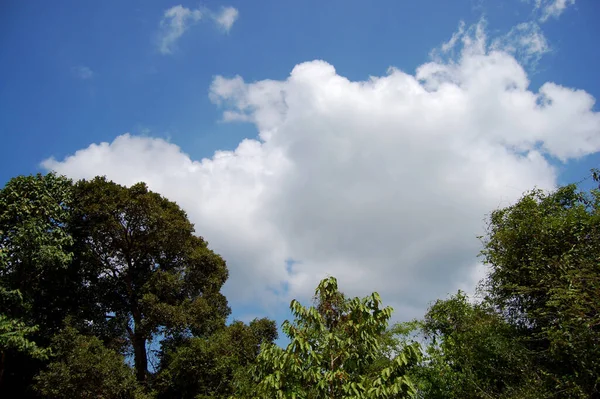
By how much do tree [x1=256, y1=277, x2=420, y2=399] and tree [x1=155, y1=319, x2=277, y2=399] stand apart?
10926mm

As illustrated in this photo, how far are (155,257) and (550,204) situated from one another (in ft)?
61.4

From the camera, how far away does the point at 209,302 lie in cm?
2294

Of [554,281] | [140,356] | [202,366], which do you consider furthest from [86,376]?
[554,281]

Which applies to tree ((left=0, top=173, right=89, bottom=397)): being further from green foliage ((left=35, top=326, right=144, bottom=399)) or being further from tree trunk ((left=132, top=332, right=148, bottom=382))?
tree trunk ((left=132, top=332, right=148, bottom=382))

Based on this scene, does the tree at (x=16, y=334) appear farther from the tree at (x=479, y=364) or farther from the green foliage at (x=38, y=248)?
the tree at (x=479, y=364)

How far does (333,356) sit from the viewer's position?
898 cm

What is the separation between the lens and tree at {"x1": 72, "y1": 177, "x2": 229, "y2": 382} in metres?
21.5

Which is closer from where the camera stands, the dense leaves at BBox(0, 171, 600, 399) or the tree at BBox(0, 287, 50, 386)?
the dense leaves at BBox(0, 171, 600, 399)

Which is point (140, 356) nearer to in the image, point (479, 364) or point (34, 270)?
point (34, 270)

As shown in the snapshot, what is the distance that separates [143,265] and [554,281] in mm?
18664

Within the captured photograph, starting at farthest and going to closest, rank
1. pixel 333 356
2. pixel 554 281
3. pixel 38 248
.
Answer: pixel 38 248 → pixel 554 281 → pixel 333 356

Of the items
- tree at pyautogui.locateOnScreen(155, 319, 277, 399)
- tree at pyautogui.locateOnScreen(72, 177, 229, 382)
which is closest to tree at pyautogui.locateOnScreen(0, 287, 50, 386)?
tree at pyautogui.locateOnScreen(72, 177, 229, 382)

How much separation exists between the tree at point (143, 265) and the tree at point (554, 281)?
13547mm

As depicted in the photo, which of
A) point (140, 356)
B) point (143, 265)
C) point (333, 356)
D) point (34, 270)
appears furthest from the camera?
point (143, 265)
